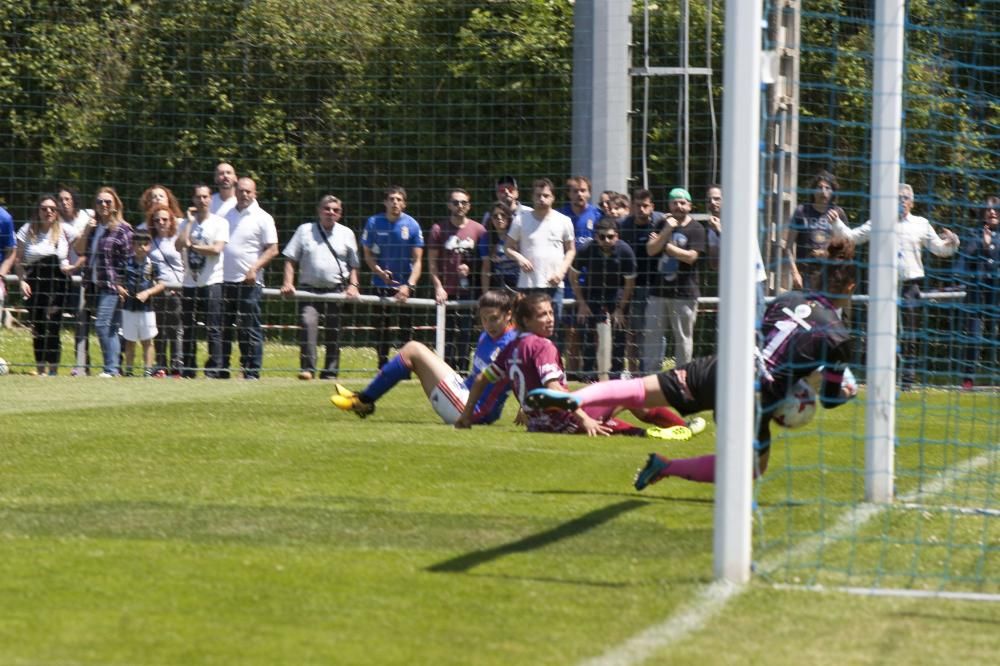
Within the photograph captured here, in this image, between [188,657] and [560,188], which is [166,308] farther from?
[188,657]

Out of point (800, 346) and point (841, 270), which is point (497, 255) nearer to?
point (841, 270)

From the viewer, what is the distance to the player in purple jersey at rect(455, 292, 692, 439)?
441 inches

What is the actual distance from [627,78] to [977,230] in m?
4.02

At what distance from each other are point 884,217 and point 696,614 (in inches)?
130

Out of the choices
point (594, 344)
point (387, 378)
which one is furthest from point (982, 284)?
point (387, 378)

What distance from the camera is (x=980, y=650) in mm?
5500

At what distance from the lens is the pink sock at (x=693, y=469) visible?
27.8 feet

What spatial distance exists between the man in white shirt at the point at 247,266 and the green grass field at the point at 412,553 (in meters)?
5.34

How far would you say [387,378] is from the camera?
12523 mm

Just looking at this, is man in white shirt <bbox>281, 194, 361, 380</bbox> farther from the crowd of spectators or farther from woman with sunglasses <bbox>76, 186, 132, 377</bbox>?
woman with sunglasses <bbox>76, 186, 132, 377</bbox>

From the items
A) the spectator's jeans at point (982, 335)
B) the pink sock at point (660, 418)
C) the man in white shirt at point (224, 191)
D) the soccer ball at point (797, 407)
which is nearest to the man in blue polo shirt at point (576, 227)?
the man in white shirt at point (224, 191)

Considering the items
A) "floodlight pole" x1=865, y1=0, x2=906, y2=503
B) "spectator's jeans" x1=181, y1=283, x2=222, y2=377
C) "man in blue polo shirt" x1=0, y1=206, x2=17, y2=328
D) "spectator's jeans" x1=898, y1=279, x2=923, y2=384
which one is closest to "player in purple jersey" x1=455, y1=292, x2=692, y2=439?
"spectator's jeans" x1=898, y1=279, x2=923, y2=384

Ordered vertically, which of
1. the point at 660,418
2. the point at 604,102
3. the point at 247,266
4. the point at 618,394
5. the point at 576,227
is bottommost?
the point at 660,418

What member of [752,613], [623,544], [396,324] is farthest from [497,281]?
[752,613]
